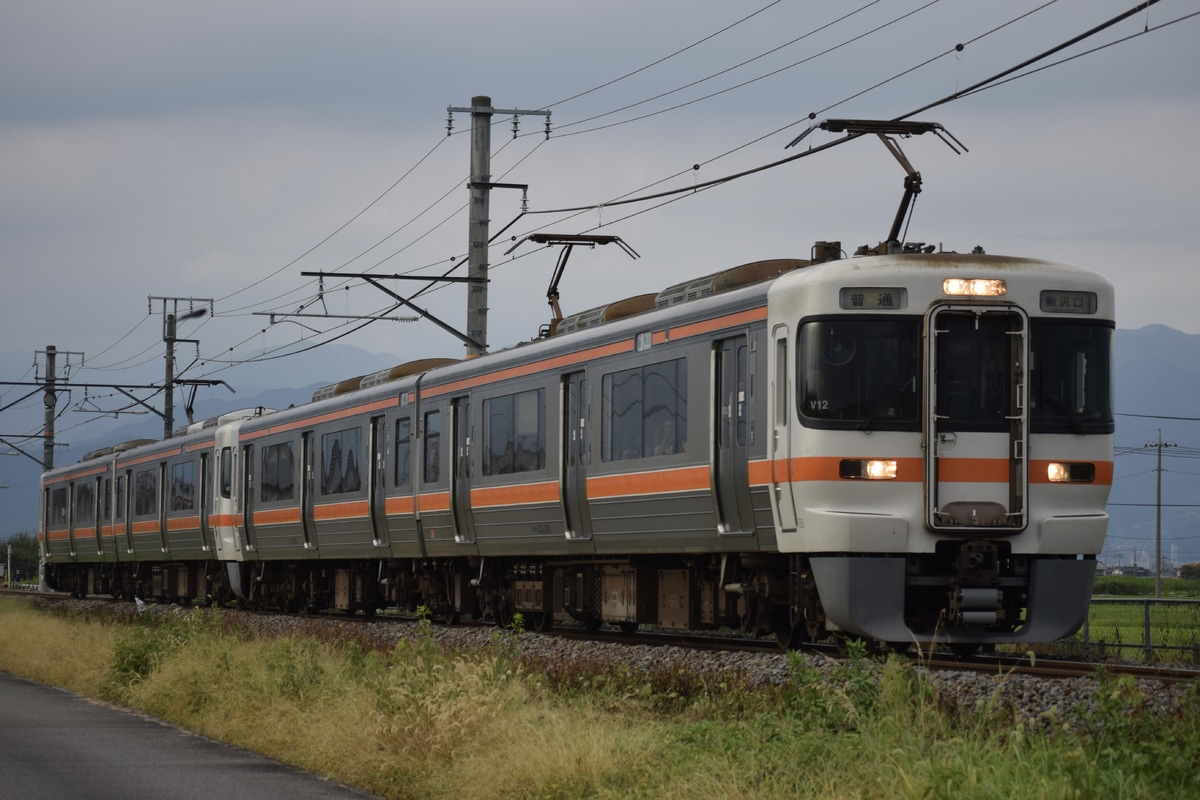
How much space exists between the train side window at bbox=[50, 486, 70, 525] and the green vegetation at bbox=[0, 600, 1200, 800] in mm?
29256

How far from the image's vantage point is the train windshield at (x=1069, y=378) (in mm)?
13430

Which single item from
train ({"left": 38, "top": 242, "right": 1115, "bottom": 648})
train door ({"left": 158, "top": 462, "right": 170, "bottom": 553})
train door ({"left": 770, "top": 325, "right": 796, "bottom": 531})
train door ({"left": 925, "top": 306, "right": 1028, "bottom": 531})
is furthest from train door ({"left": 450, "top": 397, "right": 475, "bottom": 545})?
train door ({"left": 158, "top": 462, "right": 170, "bottom": 553})

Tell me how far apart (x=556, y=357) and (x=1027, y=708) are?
28.2ft

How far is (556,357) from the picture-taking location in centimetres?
1798

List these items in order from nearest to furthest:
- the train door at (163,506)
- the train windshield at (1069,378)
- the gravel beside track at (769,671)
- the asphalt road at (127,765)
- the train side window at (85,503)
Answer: the gravel beside track at (769,671)
the asphalt road at (127,765)
the train windshield at (1069,378)
the train door at (163,506)
the train side window at (85,503)

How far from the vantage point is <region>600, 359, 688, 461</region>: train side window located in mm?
15269

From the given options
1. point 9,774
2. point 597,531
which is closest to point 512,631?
point 597,531

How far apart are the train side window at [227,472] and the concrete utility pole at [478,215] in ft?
22.8

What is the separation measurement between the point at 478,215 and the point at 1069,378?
45.7 ft

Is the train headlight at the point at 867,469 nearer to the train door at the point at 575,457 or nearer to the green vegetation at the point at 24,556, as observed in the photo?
the train door at the point at 575,457

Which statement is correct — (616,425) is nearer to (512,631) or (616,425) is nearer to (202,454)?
(512,631)

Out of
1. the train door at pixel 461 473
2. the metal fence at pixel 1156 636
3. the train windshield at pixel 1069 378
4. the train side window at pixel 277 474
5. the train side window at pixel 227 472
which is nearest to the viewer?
the train windshield at pixel 1069 378

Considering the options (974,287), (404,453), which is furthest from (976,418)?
(404,453)

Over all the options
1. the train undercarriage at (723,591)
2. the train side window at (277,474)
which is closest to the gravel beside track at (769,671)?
the train undercarriage at (723,591)
